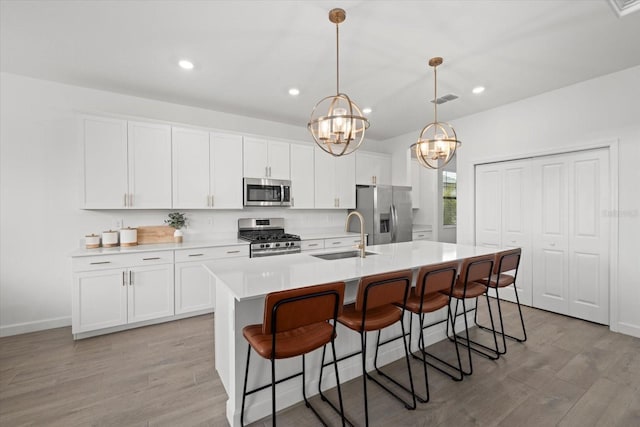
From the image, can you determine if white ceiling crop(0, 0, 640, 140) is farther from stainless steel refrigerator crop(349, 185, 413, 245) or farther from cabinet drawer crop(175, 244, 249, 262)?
cabinet drawer crop(175, 244, 249, 262)

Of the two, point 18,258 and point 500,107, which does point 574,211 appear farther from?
point 18,258

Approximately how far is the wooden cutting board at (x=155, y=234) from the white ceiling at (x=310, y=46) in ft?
5.73

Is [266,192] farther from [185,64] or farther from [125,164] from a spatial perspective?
[185,64]

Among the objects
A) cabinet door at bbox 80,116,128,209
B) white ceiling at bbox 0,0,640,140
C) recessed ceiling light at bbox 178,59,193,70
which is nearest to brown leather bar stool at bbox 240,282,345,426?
white ceiling at bbox 0,0,640,140

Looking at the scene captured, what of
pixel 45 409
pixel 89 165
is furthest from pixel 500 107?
pixel 45 409

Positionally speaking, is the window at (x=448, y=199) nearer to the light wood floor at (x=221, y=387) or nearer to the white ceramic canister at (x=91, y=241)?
the light wood floor at (x=221, y=387)

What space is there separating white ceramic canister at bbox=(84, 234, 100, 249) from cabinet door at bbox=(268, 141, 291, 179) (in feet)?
7.61

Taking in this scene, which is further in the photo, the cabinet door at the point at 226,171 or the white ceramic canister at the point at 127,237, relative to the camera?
the cabinet door at the point at 226,171

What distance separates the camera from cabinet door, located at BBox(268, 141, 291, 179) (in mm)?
4426

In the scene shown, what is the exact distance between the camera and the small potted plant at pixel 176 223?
3.82m

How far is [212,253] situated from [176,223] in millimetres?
715

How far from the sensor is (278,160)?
4.49 meters

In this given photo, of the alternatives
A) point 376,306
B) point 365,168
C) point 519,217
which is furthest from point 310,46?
point 519,217

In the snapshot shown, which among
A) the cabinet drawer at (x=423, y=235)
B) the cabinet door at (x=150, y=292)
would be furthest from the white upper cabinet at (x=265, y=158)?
the cabinet drawer at (x=423, y=235)
